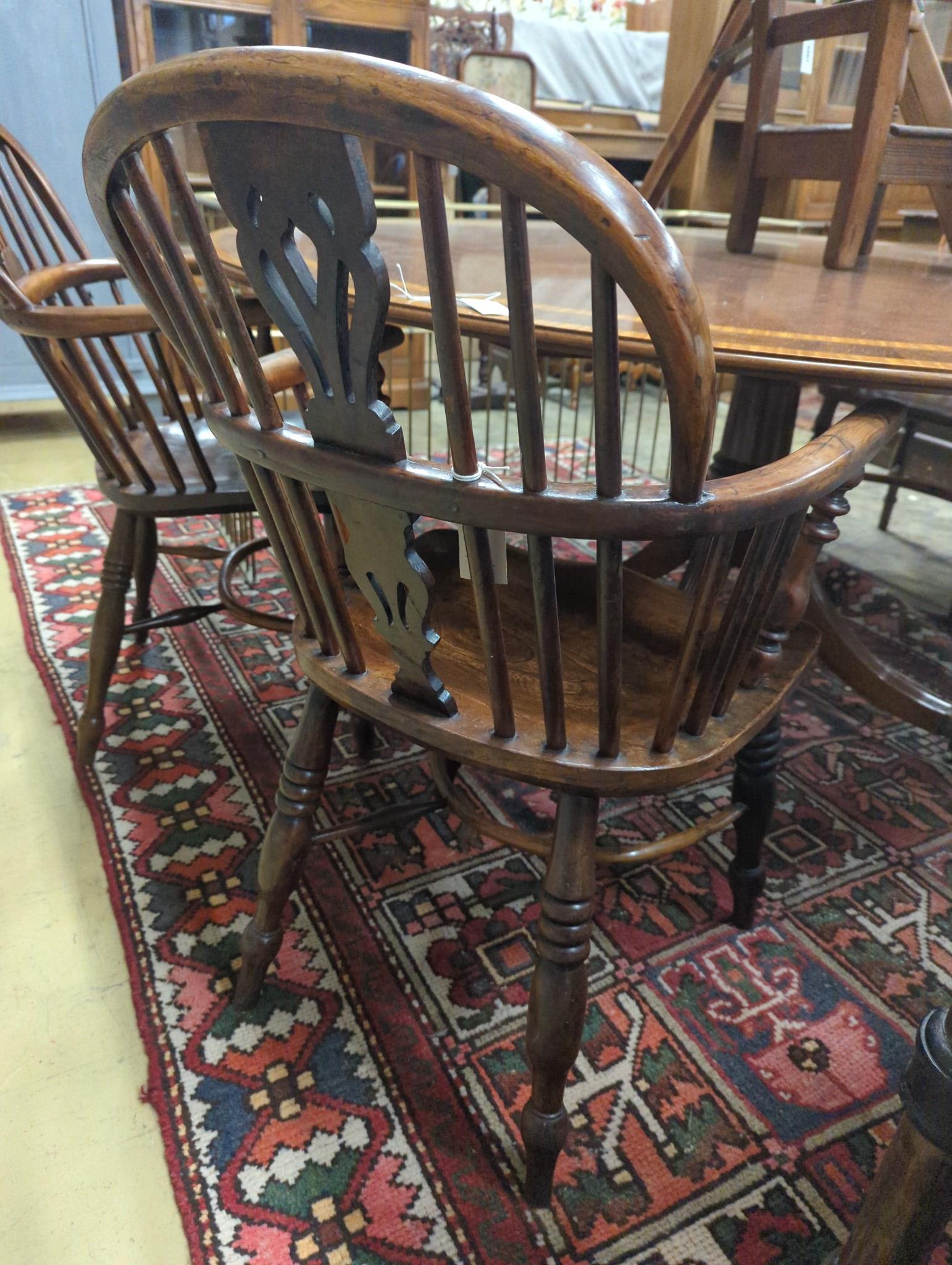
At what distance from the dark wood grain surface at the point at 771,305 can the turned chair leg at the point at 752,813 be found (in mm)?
425

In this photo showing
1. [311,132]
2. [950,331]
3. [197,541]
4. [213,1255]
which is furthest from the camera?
[197,541]

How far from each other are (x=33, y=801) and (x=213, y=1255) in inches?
33.2

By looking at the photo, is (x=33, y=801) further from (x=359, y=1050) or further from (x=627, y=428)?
(x=627, y=428)

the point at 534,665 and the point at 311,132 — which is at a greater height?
the point at 311,132

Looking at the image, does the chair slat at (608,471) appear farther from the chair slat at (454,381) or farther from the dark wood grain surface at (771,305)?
the dark wood grain surface at (771,305)

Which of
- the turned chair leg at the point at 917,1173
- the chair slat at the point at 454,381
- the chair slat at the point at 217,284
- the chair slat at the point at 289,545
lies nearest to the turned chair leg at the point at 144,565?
the chair slat at the point at 289,545

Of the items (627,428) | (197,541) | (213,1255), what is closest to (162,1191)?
(213,1255)

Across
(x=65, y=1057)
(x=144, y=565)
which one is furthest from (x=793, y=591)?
(x=144, y=565)

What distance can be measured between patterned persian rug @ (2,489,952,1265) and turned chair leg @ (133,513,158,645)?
198 mm

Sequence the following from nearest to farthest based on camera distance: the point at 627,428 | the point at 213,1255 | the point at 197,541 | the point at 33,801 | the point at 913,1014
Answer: the point at 213,1255
the point at 913,1014
the point at 33,801
the point at 197,541
the point at 627,428

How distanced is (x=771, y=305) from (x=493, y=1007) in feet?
3.19

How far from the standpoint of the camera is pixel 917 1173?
0.63 metres

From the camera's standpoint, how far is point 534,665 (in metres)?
0.94

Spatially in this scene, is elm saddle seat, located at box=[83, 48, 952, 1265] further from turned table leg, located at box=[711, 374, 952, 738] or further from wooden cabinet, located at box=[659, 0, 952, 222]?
wooden cabinet, located at box=[659, 0, 952, 222]
